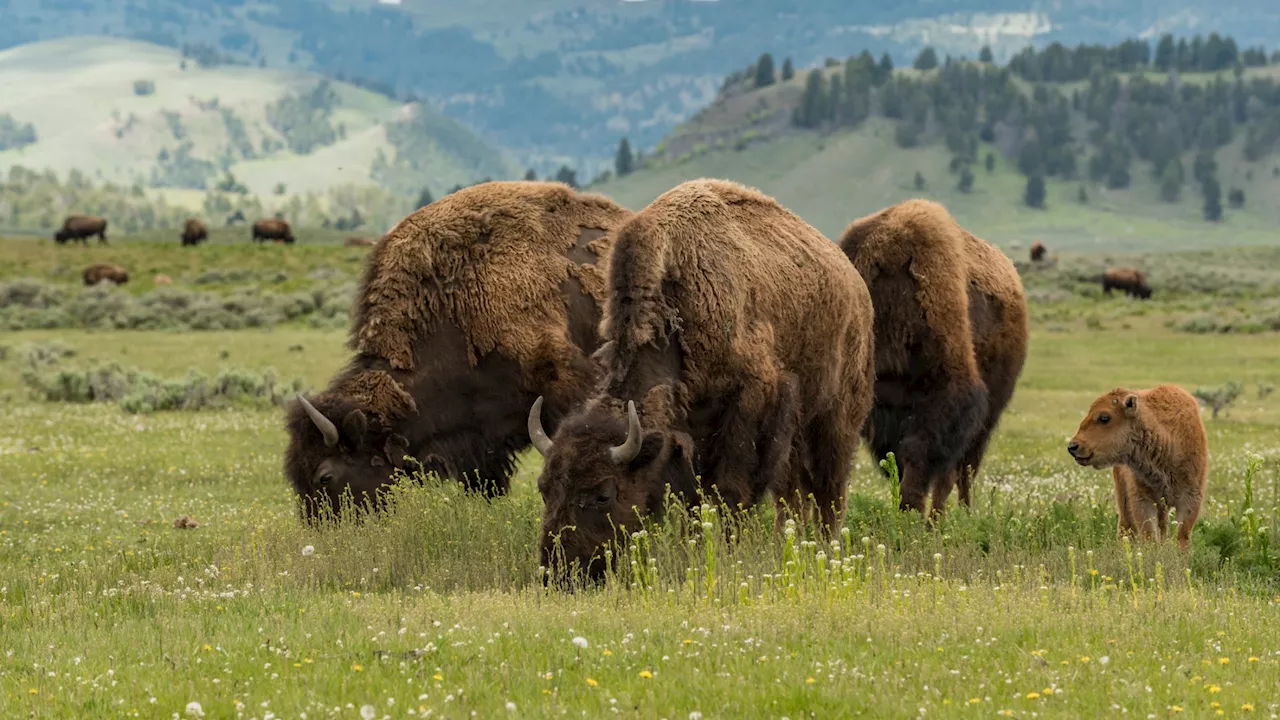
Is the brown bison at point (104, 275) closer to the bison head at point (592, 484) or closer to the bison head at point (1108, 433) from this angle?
the bison head at point (1108, 433)

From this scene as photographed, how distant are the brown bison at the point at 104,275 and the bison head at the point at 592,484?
54.7 metres

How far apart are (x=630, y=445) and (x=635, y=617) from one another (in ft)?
4.35

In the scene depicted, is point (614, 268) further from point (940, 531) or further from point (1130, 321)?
point (1130, 321)

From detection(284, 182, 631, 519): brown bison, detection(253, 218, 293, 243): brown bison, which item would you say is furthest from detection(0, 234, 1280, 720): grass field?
detection(253, 218, 293, 243): brown bison

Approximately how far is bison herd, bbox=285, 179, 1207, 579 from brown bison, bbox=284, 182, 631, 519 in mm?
18

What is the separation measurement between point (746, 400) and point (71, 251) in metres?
67.6

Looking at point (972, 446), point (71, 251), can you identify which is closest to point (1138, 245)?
point (71, 251)

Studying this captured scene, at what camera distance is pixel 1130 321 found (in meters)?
45.2

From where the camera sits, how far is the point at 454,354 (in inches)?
455

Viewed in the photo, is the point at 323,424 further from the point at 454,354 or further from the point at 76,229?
the point at 76,229

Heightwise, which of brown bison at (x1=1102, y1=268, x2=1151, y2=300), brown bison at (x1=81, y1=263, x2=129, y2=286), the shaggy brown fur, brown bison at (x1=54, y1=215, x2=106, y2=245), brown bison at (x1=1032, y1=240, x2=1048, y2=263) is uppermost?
the shaggy brown fur

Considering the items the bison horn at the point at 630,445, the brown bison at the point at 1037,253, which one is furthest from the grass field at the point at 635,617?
the brown bison at the point at 1037,253

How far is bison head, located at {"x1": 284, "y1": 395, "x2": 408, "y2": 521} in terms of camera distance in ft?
36.0

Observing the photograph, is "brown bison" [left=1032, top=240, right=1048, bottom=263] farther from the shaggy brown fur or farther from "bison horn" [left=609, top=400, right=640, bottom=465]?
"bison horn" [left=609, top=400, right=640, bottom=465]
